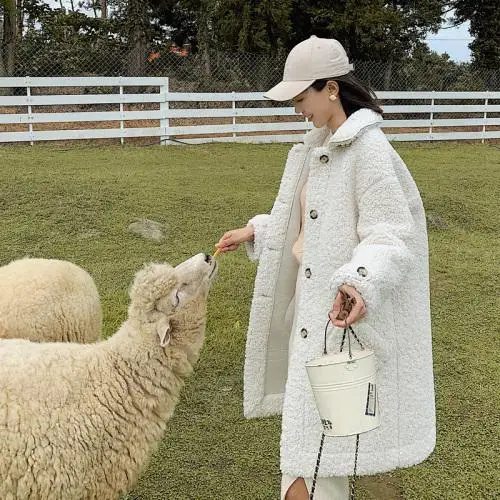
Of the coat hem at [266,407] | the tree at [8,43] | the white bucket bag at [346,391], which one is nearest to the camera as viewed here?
the white bucket bag at [346,391]

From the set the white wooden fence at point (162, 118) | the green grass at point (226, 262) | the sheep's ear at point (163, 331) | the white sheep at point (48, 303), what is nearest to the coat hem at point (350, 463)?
the sheep's ear at point (163, 331)

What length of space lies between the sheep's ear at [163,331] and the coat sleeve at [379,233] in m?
0.82

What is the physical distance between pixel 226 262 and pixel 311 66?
4044mm

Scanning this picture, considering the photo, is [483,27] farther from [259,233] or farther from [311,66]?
[311,66]

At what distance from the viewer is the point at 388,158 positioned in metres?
1.85

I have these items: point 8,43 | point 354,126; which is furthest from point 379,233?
point 8,43

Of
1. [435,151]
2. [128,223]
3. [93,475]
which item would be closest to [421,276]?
[93,475]

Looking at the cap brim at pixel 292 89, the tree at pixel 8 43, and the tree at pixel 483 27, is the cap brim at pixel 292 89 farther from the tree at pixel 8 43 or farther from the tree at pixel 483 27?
the tree at pixel 483 27

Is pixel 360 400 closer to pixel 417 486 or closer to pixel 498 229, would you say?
pixel 417 486

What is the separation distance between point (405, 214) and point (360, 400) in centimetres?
54

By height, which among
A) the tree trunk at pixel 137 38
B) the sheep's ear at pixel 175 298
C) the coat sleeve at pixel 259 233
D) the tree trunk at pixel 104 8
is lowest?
the sheep's ear at pixel 175 298

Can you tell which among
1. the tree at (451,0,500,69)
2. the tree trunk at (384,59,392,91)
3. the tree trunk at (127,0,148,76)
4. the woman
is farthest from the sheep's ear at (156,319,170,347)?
the tree at (451,0,500,69)

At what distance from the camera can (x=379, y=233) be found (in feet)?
5.81

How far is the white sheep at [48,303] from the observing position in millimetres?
3048
